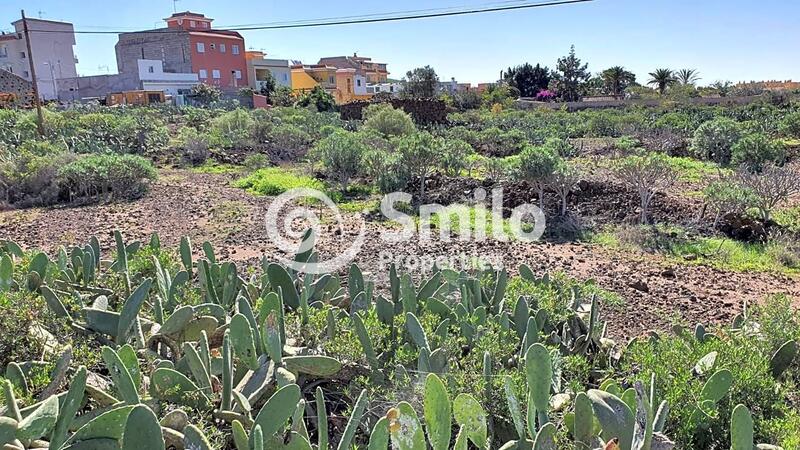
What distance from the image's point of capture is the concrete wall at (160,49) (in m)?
41.8

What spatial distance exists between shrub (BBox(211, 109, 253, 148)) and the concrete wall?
2640 cm

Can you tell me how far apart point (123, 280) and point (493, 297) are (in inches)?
80.8

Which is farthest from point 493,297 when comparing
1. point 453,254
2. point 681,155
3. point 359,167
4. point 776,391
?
point 681,155

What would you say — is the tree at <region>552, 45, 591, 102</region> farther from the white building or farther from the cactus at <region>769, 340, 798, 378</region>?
the cactus at <region>769, 340, 798, 378</region>

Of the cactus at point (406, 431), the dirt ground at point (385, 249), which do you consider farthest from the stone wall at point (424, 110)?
the cactus at point (406, 431)

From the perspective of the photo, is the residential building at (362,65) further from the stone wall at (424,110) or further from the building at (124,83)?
the stone wall at (424,110)

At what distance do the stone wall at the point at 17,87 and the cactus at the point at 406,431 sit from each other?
25128mm

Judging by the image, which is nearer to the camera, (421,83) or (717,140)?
(717,140)

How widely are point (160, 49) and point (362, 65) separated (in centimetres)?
2203

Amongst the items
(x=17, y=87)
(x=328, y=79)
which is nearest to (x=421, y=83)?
(x=328, y=79)

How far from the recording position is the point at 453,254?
6441 millimetres

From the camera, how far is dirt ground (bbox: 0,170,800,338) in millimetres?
4766

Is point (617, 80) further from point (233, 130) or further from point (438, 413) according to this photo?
point (438, 413)

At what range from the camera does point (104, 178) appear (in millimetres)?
9969
